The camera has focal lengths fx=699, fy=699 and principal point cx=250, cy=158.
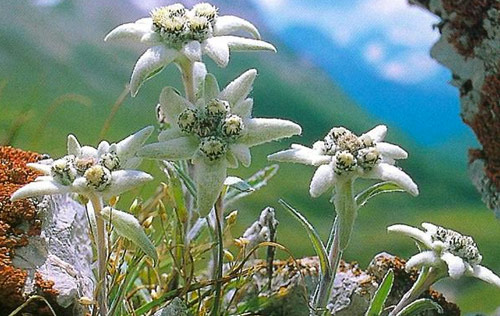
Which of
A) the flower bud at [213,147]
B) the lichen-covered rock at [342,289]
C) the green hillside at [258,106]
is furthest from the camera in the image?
the green hillside at [258,106]

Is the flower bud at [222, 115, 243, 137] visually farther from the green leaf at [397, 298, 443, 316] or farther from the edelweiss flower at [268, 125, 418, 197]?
the green leaf at [397, 298, 443, 316]

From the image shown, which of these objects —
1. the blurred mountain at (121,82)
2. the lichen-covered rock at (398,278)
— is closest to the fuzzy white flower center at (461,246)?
the lichen-covered rock at (398,278)

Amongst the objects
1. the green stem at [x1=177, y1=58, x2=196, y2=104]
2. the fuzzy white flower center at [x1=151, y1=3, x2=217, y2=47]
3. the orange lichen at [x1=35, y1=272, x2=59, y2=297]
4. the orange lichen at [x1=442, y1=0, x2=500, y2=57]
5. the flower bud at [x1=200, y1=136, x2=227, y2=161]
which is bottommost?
the orange lichen at [x1=35, y1=272, x2=59, y2=297]

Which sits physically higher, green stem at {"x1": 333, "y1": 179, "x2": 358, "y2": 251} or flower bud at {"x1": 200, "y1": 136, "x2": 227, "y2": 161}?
flower bud at {"x1": 200, "y1": 136, "x2": 227, "y2": 161}

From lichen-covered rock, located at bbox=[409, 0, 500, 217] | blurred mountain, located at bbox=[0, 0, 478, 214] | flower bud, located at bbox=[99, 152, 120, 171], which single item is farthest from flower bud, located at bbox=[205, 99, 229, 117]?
blurred mountain, located at bbox=[0, 0, 478, 214]

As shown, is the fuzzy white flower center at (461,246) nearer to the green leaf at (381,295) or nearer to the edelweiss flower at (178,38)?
the green leaf at (381,295)

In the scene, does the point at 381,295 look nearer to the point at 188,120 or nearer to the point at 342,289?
the point at 342,289
